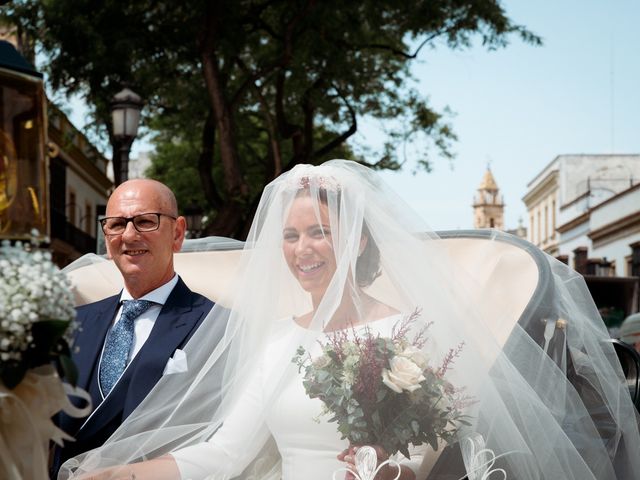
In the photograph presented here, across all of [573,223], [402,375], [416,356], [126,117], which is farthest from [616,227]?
[402,375]

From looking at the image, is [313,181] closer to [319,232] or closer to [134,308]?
[319,232]

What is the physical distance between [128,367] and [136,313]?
12.6 inches

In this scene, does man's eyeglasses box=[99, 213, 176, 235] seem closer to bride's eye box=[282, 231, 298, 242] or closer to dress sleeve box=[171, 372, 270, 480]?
bride's eye box=[282, 231, 298, 242]

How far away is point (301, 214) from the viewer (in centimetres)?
394

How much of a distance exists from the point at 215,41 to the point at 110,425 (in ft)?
35.8

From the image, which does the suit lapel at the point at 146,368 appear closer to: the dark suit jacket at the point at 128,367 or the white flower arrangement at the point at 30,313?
the dark suit jacket at the point at 128,367

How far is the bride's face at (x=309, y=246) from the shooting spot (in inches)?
153

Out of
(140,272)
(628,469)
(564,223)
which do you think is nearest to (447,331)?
(628,469)

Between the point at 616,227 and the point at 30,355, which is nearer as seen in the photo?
the point at 30,355

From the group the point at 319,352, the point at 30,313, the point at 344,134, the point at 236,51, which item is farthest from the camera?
the point at 344,134

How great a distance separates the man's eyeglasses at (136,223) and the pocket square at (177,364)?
582 millimetres

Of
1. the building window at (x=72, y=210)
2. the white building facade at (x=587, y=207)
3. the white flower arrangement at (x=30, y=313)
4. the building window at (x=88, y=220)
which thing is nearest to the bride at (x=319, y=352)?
the white flower arrangement at (x=30, y=313)

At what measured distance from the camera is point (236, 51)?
14750mm

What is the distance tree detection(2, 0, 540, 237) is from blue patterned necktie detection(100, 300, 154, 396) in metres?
9.06
